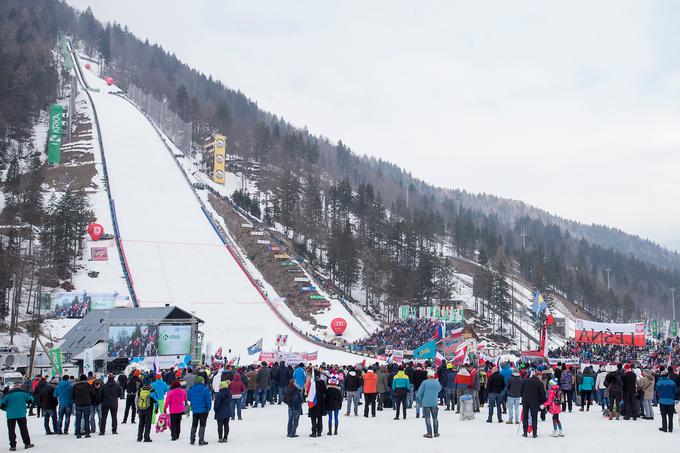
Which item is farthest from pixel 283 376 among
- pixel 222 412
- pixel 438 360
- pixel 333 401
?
pixel 438 360

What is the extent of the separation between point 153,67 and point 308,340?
13296 centimetres

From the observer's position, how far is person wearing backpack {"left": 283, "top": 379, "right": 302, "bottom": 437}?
12320 millimetres

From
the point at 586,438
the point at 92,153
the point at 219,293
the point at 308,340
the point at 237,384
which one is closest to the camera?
the point at 586,438

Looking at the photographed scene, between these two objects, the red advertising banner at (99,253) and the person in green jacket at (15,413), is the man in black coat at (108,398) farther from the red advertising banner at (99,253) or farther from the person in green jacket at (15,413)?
the red advertising banner at (99,253)

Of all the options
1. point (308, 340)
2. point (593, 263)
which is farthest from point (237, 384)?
point (593, 263)

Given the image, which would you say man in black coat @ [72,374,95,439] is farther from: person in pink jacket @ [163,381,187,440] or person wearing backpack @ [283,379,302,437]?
person wearing backpack @ [283,379,302,437]

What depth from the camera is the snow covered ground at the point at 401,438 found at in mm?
10828

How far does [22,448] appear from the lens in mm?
11789

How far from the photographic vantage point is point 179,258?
2147 inches

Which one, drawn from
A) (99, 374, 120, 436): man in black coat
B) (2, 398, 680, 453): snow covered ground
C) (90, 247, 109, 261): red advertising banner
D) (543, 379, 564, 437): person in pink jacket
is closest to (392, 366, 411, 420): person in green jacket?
(2, 398, 680, 453): snow covered ground

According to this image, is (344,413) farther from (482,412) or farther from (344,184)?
(344,184)

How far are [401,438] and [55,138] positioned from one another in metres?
72.1

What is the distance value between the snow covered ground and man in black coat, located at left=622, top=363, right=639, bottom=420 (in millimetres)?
304

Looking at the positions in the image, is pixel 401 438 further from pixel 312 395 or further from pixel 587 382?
pixel 587 382
